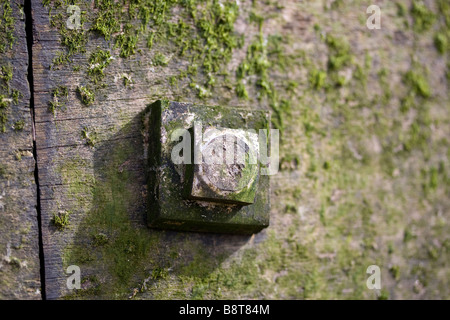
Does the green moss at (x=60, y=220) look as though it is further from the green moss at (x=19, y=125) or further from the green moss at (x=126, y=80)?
the green moss at (x=126, y=80)

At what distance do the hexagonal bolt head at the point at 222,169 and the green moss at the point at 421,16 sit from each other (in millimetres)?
1140

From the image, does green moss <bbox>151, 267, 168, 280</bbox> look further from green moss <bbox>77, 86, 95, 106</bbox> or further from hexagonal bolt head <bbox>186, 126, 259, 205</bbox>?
green moss <bbox>77, 86, 95, 106</bbox>

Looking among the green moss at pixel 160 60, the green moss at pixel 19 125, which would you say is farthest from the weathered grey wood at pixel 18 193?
the green moss at pixel 160 60

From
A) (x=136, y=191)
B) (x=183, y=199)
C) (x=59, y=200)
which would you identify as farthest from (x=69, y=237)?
(x=183, y=199)

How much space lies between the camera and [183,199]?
1.73 meters

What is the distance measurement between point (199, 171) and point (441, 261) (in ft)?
3.95

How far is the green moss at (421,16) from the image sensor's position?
237 centimetres

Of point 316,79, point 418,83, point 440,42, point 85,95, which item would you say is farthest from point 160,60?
point 440,42

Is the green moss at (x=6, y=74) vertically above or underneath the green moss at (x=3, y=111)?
above

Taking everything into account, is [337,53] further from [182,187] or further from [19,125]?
[19,125]

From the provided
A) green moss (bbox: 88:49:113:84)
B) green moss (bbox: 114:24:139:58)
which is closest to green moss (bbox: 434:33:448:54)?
green moss (bbox: 114:24:139:58)

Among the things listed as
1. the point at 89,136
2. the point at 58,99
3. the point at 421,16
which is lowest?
the point at 89,136

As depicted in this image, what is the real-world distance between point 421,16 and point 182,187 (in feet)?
4.52

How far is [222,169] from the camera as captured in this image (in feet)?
5.40
